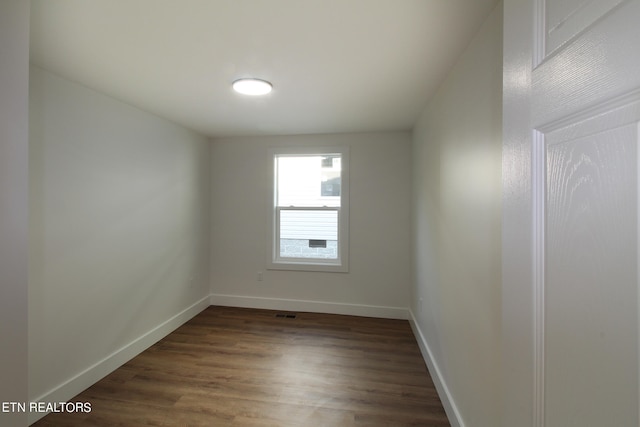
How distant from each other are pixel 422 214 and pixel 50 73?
317 cm

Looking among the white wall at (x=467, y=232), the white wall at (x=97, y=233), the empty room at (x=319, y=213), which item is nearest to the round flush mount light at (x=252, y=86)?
the empty room at (x=319, y=213)

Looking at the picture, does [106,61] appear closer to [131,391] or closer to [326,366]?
[131,391]

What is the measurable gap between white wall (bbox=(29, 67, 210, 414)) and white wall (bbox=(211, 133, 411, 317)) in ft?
2.15

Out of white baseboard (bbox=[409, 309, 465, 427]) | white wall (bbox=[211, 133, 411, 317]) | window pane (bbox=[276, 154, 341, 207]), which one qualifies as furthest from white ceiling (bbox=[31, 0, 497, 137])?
white baseboard (bbox=[409, 309, 465, 427])

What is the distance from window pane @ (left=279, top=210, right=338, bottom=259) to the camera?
3902mm

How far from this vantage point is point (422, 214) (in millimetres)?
2859

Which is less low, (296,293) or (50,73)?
(50,73)

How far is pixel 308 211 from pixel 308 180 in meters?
0.43

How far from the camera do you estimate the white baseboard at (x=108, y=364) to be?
198 cm

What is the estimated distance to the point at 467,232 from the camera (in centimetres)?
165

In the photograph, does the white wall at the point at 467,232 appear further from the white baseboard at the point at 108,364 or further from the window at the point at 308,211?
the white baseboard at the point at 108,364

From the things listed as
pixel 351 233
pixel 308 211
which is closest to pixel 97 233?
pixel 308 211

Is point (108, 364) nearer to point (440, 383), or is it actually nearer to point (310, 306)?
point (310, 306)

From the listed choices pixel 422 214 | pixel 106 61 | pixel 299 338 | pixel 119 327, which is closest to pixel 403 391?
pixel 299 338
